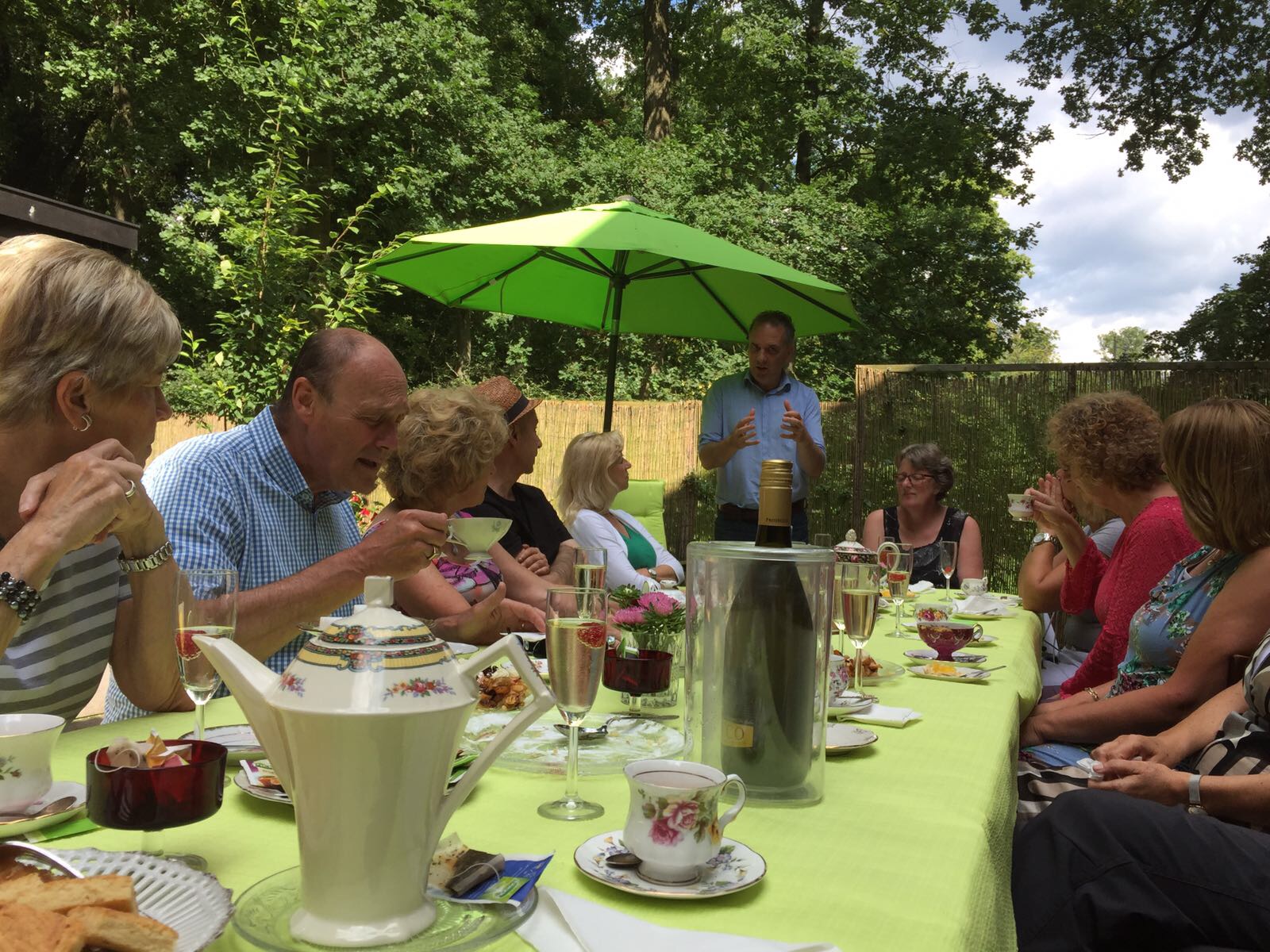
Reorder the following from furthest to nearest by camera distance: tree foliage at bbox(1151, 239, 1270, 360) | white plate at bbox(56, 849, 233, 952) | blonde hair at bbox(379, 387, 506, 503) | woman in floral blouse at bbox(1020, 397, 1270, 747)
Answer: tree foliage at bbox(1151, 239, 1270, 360) → blonde hair at bbox(379, 387, 506, 503) → woman in floral blouse at bbox(1020, 397, 1270, 747) → white plate at bbox(56, 849, 233, 952)

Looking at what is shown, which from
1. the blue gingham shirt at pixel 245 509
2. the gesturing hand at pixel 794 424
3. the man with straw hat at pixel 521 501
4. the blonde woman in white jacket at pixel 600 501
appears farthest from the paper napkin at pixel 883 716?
the gesturing hand at pixel 794 424

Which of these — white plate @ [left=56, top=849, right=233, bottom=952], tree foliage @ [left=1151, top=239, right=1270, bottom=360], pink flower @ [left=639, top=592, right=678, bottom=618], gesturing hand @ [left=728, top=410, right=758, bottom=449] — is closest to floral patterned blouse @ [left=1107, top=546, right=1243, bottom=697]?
pink flower @ [left=639, top=592, right=678, bottom=618]

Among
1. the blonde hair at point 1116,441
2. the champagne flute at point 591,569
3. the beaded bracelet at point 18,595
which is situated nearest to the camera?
the beaded bracelet at point 18,595

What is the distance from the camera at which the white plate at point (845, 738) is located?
1.47 metres

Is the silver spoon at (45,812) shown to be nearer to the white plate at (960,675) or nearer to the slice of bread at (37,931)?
the slice of bread at (37,931)

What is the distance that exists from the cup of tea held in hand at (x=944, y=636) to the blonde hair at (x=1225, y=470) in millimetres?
Result: 586

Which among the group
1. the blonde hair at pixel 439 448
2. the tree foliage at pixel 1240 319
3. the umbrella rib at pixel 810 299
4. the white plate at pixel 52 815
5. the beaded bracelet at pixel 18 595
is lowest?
the white plate at pixel 52 815

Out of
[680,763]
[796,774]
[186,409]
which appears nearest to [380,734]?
[680,763]

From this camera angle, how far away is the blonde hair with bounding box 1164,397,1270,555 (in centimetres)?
212

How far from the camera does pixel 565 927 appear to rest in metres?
0.85

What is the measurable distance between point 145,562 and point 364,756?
97 cm

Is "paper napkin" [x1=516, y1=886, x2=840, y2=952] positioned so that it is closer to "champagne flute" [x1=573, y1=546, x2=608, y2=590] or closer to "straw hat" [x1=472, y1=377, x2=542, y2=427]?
"champagne flute" [x1=573, y1=546, x2=608, y2=590]

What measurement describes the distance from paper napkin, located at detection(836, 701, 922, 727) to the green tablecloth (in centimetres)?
11

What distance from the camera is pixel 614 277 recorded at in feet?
19.0
